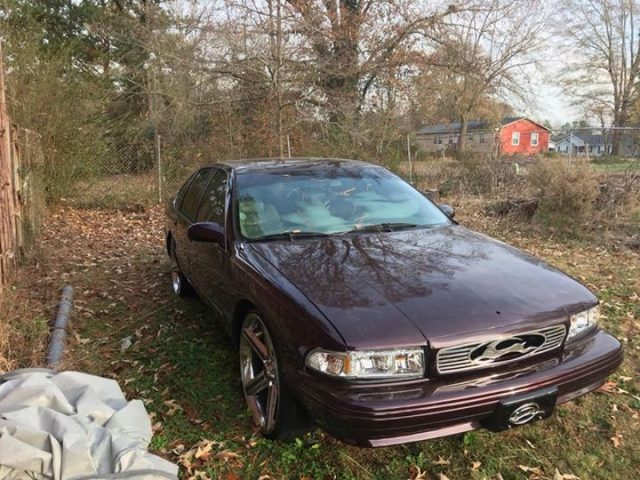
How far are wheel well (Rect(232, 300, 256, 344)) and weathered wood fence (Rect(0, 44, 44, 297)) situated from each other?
7.99ft

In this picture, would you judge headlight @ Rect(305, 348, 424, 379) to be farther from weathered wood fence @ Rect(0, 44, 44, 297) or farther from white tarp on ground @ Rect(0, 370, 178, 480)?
weathered wood fence @ Rect(0, 44, 44, 297)

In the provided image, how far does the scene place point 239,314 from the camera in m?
3.27

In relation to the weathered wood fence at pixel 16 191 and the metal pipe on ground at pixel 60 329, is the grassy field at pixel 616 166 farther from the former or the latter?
the weathered wood fence at pixel 16 191

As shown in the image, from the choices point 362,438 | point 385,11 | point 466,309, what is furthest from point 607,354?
point 385,11

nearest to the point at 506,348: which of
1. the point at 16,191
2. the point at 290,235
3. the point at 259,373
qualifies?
the point at 259,373

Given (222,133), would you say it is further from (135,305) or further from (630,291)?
(630,291)

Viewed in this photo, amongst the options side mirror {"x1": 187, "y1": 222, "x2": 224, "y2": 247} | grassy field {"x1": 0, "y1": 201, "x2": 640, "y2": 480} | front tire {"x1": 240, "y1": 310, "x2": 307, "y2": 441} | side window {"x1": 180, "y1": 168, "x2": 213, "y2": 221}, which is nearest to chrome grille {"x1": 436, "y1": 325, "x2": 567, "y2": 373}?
grassy field {"x1": 0, "y1": 201, "x2": 640, "y2": 480}

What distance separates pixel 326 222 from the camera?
354 centimetres

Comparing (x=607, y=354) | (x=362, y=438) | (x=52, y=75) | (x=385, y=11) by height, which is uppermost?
(x=385, y=11)

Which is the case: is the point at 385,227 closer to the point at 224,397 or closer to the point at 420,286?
the point at 420,286

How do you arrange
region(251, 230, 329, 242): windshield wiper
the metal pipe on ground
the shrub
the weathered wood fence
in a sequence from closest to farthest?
region(251, 230, 329, 242): windshield wiper → the metal pipe on ground → the weathered wood fence → the shrub

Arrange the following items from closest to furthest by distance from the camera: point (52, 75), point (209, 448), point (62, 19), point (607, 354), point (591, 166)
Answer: point (607, 354) < point (209, 448) < point (591, 166) < point (52, 75) < point (62, 19)

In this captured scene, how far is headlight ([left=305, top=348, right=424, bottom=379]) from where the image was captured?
7.27ft

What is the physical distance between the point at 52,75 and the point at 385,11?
8.36m
